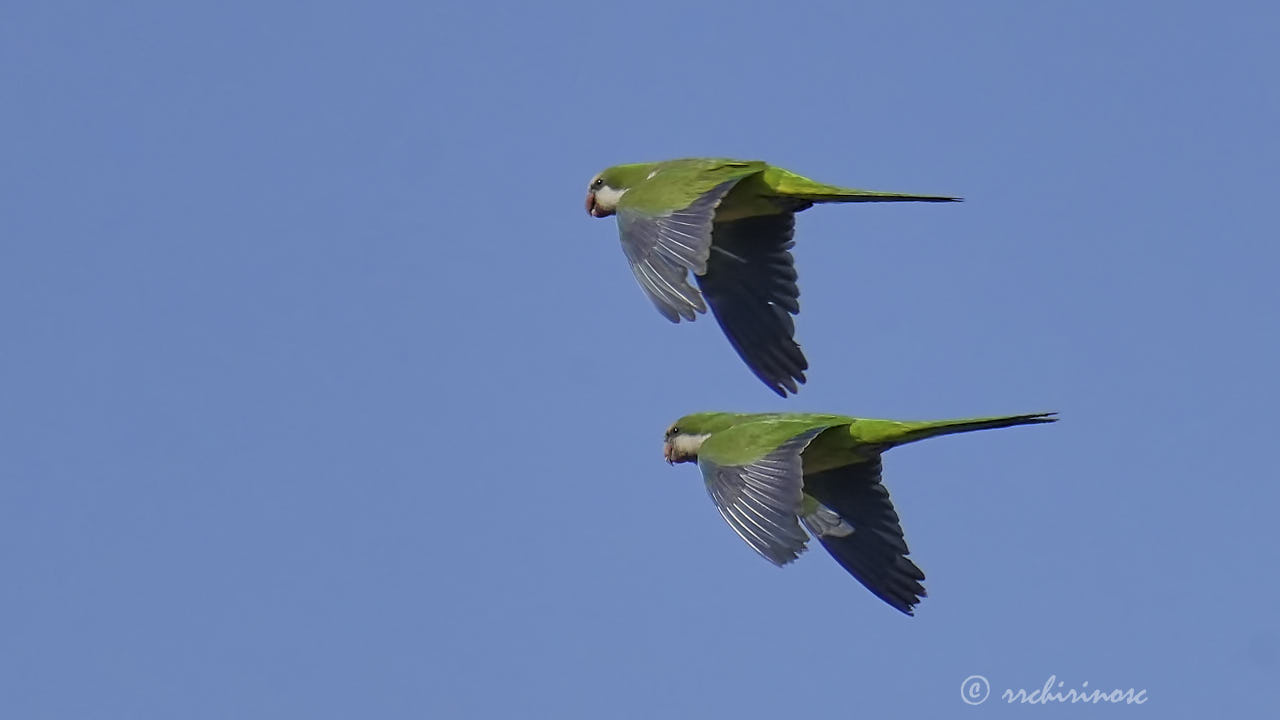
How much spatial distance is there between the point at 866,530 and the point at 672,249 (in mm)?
2492

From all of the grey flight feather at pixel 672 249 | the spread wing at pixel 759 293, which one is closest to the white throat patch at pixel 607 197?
the spread wing at pixel 759 293

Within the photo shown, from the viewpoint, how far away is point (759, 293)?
52.1 feet

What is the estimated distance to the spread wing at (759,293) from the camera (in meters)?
15.6

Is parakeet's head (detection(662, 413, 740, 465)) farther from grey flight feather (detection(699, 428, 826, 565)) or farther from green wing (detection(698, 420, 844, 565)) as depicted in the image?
grey flight feather (detection(699, 428, 826, 565))

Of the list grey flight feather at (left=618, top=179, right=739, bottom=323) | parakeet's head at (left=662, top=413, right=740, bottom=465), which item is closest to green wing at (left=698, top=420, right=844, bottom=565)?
parakeet's head at (left=662, top=413, right=740, bottom=465)

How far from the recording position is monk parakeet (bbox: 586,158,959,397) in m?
14.8

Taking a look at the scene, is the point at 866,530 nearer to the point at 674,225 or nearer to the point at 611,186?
the point at 674,225

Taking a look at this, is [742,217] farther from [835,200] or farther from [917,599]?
[917,599]

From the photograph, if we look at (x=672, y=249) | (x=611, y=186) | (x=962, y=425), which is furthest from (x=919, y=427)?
(x=611, y=186)

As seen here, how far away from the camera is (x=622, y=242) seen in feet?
48.4

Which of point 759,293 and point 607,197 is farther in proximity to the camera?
point 607,197

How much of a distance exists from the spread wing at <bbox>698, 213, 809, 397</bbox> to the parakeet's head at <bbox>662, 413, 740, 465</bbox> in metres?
0.45

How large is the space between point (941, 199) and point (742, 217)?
1.74 m

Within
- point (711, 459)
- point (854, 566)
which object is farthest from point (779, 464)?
point (854, 566)
